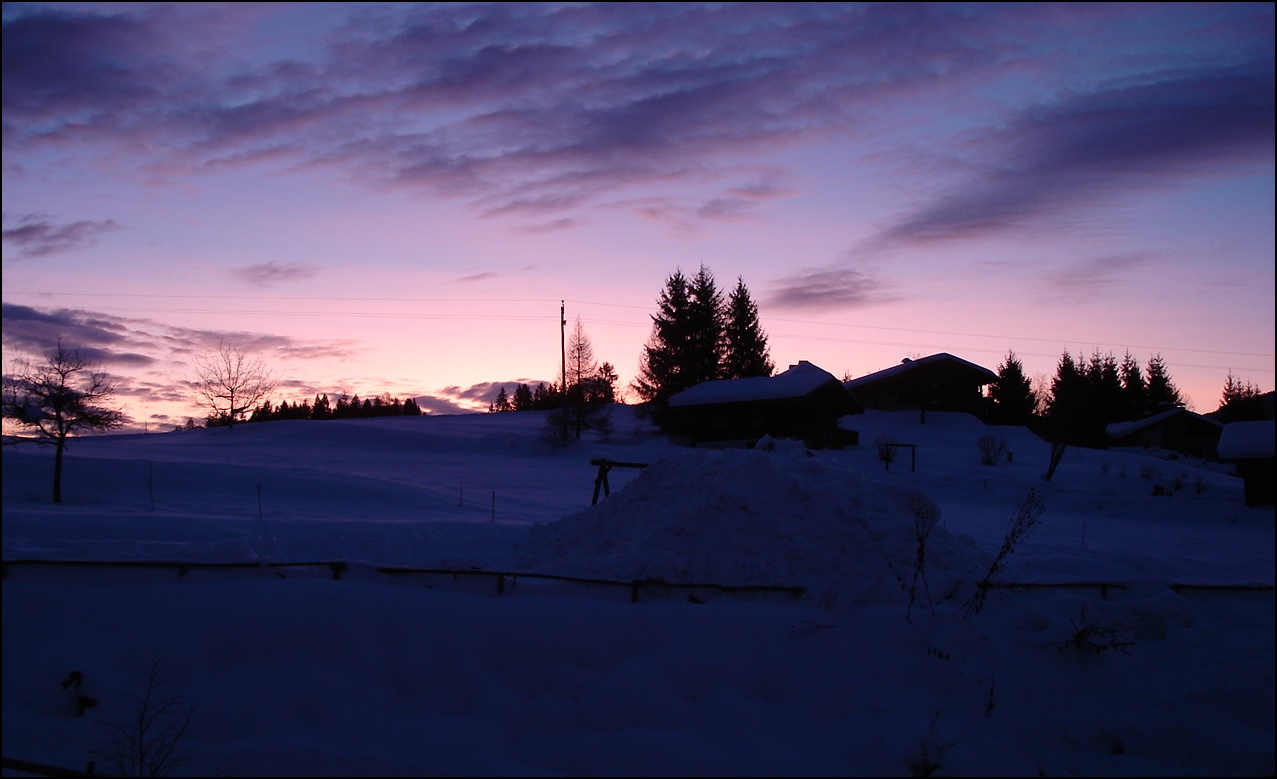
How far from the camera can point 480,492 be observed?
888 inches

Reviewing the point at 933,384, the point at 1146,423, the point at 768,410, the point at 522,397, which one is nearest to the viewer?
the point at 768,410

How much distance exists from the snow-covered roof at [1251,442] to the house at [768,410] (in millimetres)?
28608

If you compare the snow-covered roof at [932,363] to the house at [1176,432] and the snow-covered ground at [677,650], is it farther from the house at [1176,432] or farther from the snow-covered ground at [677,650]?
the snow-covered ground at [677,650]

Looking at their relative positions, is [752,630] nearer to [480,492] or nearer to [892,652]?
[892,652]

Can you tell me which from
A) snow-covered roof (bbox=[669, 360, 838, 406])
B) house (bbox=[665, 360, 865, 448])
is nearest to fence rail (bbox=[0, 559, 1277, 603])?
house (bbox=[665, 360, 865, 448])

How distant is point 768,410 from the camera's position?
3688cm

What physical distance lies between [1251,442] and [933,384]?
144 feet

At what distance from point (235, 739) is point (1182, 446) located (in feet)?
164

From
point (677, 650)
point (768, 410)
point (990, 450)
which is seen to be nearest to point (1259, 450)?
point (677, 650)

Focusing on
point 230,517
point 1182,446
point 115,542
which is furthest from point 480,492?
point 1182,446

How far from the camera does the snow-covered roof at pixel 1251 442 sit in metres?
4.79

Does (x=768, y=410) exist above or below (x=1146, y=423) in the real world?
above

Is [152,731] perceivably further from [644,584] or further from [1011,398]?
[1011,398]

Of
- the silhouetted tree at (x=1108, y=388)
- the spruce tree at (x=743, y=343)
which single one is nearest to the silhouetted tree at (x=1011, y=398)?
the silhouetted tree at (x=1108, y=388)
